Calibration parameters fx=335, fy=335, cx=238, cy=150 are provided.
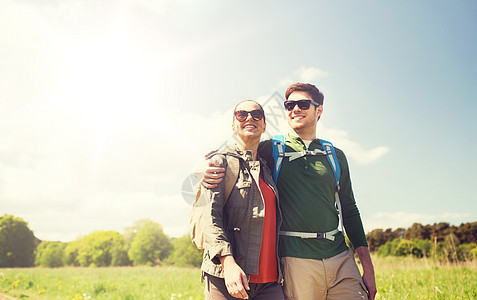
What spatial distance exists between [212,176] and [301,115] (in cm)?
150

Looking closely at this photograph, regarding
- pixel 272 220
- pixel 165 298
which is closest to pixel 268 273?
pixel 272 220

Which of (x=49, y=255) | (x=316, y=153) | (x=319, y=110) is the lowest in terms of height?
(x=49, y=255)

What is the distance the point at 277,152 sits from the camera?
342 cm

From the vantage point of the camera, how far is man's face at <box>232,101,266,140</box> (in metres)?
2.98

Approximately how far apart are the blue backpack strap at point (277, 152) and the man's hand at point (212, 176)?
0.79 meters

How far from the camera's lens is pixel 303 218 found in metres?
3.14

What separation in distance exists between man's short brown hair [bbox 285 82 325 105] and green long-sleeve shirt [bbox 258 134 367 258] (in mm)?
490

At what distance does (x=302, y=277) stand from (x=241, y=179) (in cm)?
111

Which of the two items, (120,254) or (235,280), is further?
Answer: (120,254)

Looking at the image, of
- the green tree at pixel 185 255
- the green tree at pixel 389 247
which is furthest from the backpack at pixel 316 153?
the green tree at pixel 185 255

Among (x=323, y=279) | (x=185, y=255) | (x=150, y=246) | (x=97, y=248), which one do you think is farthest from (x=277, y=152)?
(x=97, y=248)

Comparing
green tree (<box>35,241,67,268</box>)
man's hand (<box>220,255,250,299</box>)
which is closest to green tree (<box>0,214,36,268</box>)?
green tree (<box>35,241,67,268</box>)

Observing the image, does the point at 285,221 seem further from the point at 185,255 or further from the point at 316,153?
the point at 185,255

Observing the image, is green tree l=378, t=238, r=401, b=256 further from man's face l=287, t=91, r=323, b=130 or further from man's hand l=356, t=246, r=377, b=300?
man's face l=287, t=91, r=323, b=130
